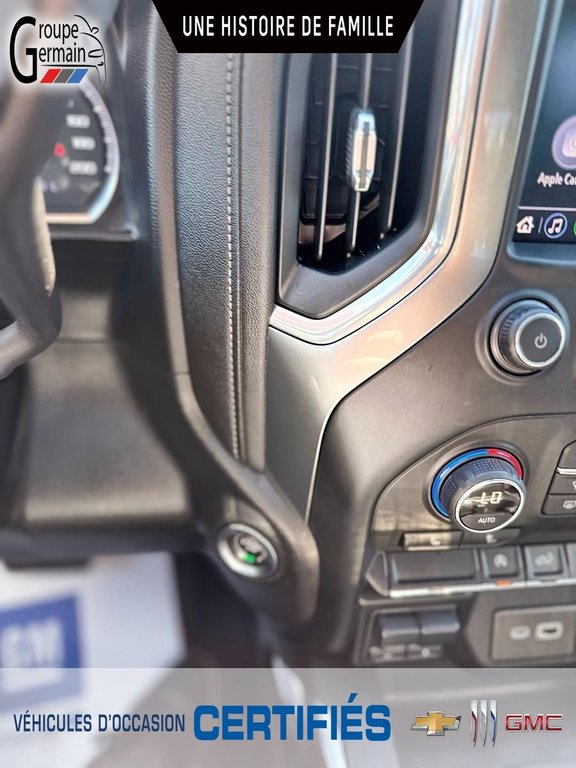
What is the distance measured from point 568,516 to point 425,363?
0.83 feet

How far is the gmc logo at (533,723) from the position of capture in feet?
2.61

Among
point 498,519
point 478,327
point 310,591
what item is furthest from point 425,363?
point 310,591

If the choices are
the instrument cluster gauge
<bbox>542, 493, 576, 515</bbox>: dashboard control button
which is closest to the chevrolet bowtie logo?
<bbox>542, 493, 576, 515</bbox>: dashboard control button

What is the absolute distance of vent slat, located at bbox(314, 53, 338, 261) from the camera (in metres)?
0.55

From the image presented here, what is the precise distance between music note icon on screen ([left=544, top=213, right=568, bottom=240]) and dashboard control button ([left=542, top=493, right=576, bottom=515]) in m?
0.26

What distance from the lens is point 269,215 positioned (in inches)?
22.8

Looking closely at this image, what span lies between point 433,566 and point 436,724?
0.73ft

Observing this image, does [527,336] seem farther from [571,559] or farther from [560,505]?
[571,559]

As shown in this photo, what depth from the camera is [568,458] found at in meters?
0.67

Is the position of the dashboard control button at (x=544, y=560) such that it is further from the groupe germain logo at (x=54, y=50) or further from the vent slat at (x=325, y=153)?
the groupe germain logo at (x=54, y=50)

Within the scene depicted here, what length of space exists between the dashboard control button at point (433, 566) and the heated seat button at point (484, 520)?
0.30ft

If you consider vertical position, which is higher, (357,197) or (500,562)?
(357,197)

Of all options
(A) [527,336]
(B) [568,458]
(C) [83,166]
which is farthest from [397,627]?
(C) [83,166]

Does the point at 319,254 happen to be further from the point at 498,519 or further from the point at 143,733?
the point at 143,733
